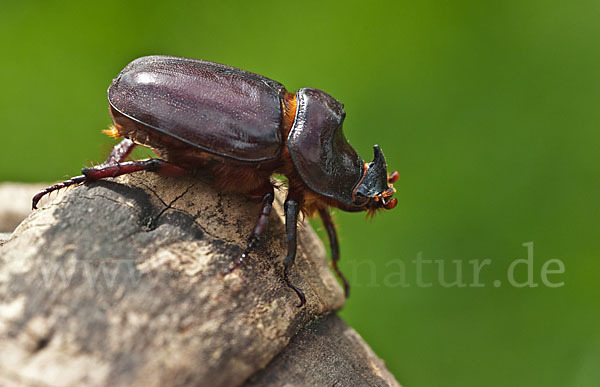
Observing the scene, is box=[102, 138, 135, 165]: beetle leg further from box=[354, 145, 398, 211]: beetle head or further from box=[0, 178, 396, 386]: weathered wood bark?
box=[354, 145, 398, 211]: beetle head

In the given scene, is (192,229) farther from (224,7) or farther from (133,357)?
(224,7)

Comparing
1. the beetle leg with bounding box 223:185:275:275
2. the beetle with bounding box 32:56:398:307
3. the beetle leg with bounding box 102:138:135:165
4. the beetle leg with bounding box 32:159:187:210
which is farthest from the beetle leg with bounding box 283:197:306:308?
the beetle leg with bounding box 102:138:135:165

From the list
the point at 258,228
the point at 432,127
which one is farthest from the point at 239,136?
the point at 432,127

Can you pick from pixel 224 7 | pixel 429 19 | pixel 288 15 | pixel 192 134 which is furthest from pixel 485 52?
pixel 192 134

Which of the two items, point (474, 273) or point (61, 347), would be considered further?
point (474, 273)

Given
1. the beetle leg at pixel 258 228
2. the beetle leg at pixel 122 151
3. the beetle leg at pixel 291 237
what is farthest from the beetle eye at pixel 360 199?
the beetle leg at pixel 122 151
